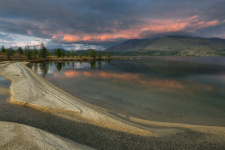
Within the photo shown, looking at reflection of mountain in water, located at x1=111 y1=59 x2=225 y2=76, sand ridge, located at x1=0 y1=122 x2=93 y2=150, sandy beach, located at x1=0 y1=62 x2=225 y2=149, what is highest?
reflection of mountain in water, located at x1=111 y1=59 x2=225 y2=76

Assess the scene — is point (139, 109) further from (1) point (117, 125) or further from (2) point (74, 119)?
(2) point (74, 119)

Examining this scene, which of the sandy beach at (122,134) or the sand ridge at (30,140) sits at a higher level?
the sand ridge at (30,140)

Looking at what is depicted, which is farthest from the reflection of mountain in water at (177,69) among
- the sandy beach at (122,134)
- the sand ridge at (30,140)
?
the sand ridge at (30,140)

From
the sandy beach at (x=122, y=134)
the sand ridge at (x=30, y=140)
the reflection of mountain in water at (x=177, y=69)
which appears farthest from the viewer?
the reflection of mountain in water at (x=177, y=69)

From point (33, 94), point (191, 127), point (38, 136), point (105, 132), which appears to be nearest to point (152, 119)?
point (191, 127)

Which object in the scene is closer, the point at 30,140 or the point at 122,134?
the point at 30,140

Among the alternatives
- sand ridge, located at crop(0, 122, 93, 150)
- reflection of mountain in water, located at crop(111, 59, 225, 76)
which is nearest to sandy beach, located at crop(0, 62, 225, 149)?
sand ridge, located at crop(0, 122, 93, 150)

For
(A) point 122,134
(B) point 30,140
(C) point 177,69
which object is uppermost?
(C) point 177,69

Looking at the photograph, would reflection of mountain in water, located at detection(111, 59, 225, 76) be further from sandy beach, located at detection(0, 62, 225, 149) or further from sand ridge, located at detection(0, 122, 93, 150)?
sand ridge, located at detection(0, 122, 93, 150)

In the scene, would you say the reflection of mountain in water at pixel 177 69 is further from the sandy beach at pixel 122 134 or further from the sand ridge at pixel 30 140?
the sand ridge at pixel 30 140

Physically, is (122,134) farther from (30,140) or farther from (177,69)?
(177,69)

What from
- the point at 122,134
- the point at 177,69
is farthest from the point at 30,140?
the point at 177,69

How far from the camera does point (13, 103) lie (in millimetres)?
17891

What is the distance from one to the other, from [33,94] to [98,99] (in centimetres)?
1164
